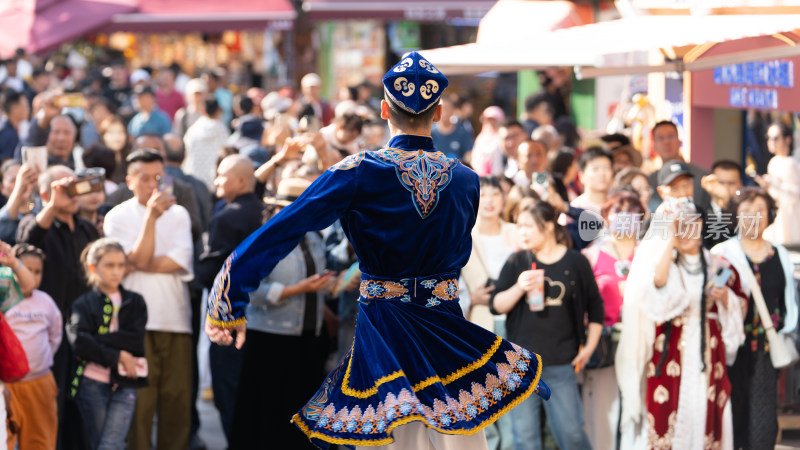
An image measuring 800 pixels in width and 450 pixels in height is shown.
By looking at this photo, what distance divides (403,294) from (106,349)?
2.59m

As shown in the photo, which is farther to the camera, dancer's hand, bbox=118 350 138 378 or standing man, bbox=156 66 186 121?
standing man, bbox=156 66 186 121

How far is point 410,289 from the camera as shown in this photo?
13.8ft

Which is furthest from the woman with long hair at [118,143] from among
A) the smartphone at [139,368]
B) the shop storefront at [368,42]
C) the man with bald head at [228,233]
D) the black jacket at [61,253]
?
the shop storefront at [368,42]

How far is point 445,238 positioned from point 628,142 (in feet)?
18.5

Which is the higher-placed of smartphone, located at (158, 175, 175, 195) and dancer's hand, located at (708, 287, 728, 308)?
smartphone, located at (158, 175, 175, 195)

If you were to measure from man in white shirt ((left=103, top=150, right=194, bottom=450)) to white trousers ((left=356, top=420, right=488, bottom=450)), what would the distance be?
297 cm

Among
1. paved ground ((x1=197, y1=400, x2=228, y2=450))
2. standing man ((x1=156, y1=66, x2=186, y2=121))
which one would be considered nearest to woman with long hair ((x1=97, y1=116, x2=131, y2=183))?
paved ground ((x1=197, y1=400, x2=228, y2=450))

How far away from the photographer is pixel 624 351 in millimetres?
6430

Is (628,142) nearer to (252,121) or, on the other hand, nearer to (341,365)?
(252,121)

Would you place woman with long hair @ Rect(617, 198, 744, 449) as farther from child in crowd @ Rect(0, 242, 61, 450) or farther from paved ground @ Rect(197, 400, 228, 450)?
child in crowd @ Rect(0, 242, 61, 450)

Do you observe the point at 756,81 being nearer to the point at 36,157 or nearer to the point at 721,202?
the point at 721,202

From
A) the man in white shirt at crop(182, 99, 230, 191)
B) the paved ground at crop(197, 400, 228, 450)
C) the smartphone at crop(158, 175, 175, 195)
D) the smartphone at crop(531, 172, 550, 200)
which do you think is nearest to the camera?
the smartphone at crop(158, 175, 175, 195)

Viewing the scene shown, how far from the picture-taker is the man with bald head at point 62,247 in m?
6.57

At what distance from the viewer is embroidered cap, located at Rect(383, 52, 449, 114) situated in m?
4.17
